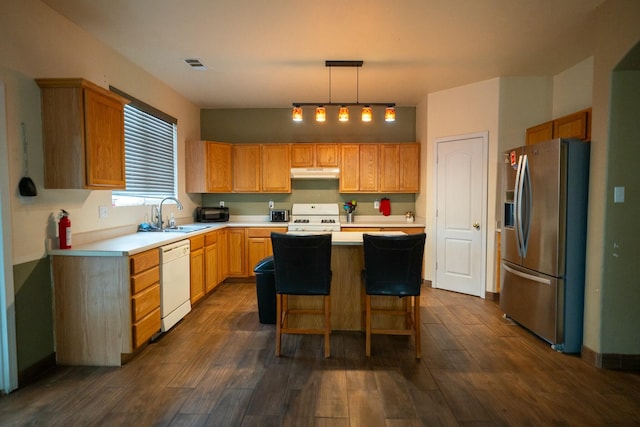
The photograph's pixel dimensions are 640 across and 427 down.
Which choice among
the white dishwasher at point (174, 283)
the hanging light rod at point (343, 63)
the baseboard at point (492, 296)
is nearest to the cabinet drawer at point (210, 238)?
the white dishwasher at point (174, 283)

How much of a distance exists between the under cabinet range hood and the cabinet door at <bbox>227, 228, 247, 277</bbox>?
122 cm

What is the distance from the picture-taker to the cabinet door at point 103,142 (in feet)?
8.40

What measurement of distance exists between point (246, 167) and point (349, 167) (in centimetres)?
164

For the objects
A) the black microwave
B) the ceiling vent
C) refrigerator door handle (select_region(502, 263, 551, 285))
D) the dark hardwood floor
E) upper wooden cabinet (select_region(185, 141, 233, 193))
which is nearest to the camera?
the dark hardwood floor

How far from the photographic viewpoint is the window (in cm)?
361

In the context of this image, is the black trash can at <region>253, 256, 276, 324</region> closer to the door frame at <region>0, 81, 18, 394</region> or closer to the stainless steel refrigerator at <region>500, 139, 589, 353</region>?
the door frame at <region>0, 81, 18, 394</region>

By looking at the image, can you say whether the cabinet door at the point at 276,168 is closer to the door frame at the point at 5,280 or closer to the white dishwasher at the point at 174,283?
the white dishwasher at the point at 174,283

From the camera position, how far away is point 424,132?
195 inches

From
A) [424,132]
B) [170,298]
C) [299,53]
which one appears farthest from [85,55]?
[424,132]

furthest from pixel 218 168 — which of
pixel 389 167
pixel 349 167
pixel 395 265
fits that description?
pixel 395 265

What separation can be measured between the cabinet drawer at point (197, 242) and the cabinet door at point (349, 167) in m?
2.29

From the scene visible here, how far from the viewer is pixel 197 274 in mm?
3900

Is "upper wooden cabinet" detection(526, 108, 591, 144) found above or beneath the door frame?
above

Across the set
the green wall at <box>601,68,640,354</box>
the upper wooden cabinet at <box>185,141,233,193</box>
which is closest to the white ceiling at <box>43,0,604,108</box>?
the green wall at <box>601,68,640,354</box>
